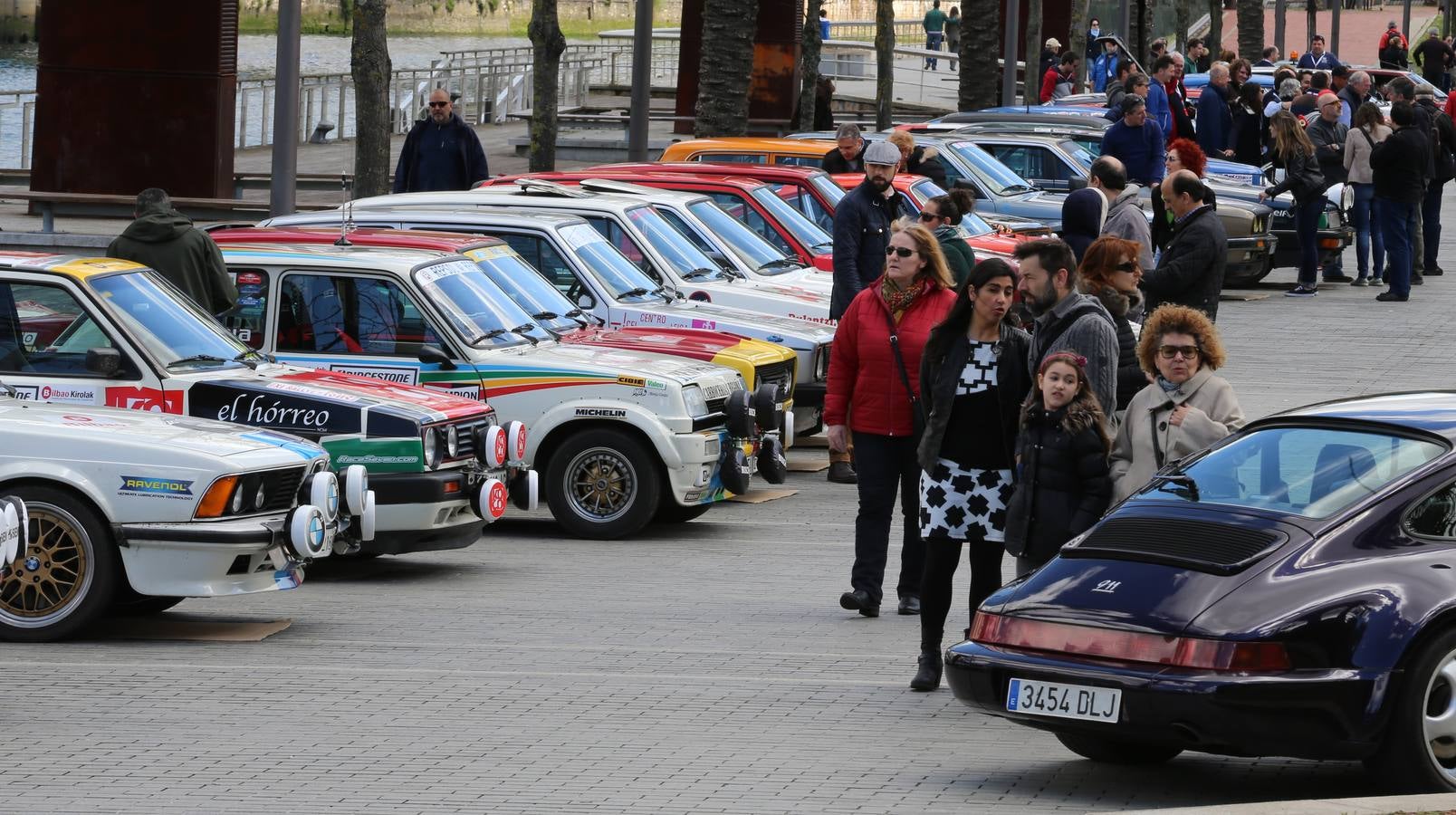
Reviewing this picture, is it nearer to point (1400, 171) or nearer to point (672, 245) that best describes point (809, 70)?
point (1400, 171)

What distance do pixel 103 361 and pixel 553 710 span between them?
11.2 feet

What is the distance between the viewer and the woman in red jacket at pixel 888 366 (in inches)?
372

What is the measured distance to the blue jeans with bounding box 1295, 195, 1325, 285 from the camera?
23.8m

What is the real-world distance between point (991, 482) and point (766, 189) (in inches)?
380

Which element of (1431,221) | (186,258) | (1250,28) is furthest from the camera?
(1250,28)

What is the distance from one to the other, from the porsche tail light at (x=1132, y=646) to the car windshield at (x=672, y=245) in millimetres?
8507

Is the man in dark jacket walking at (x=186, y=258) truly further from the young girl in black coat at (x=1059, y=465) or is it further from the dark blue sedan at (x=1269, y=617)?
the dark blue sedan at (x=1269, y=617)

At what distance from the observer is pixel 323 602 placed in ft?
34.9

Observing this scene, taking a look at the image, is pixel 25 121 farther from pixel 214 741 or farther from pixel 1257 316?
pixel 214 741

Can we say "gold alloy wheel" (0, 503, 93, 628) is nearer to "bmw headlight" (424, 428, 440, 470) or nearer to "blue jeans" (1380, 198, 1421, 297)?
"bmw headlight" (424, 428, 440, 470)

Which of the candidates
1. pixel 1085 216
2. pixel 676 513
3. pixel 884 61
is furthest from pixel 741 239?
pixel 884 61

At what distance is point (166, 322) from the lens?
35.8ft

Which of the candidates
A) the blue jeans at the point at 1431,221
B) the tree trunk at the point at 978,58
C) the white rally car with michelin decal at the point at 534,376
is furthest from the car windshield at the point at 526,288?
the tree trunk at the point at 978,58

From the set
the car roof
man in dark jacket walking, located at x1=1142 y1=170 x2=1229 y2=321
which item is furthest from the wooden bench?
the car roof
